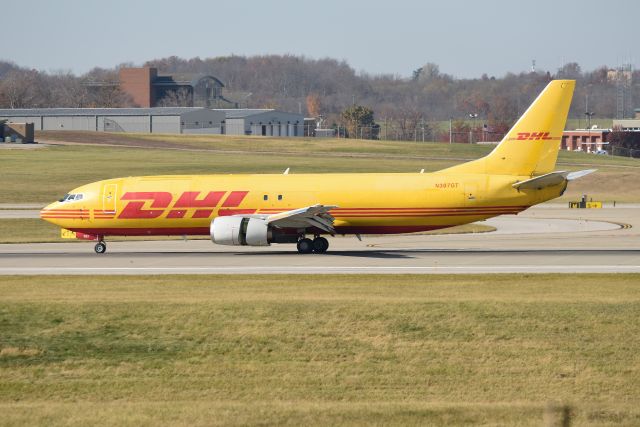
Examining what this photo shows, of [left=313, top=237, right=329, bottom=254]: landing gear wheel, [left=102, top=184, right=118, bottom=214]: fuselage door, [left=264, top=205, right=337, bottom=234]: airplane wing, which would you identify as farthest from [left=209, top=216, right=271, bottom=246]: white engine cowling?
[left=102, top=184, right=118, bottom=214]: fuselage door

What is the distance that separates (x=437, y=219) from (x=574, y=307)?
1539cm

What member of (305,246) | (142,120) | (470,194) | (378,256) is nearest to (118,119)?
(142,120)

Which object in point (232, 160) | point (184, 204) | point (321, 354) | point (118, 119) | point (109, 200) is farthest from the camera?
point (118, 119)

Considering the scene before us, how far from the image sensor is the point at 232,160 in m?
118

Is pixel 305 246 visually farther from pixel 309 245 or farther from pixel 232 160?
pixel 232 160

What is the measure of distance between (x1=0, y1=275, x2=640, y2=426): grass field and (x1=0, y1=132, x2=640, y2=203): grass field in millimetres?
59708

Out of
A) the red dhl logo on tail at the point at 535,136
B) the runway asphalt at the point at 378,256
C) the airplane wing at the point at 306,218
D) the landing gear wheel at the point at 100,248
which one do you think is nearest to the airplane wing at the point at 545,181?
the red dhl logo on tail at the point at 535,136

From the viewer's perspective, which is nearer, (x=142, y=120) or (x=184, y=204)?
(x=184, y=204)

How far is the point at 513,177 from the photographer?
43.6m

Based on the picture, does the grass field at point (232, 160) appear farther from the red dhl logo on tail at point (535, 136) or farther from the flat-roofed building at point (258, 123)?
the red dhl logo on tail at point (535, 136)

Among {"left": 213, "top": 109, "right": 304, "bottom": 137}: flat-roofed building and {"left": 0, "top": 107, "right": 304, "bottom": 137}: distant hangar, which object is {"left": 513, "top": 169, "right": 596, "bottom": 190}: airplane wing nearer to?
{"left": 0, "top": 107, "right": 304, "bottom": 137}: distant hangar

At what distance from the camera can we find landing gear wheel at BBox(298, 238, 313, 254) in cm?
4438

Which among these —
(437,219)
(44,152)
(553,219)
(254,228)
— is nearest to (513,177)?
(437,219)

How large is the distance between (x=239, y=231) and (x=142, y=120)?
13164 cm
